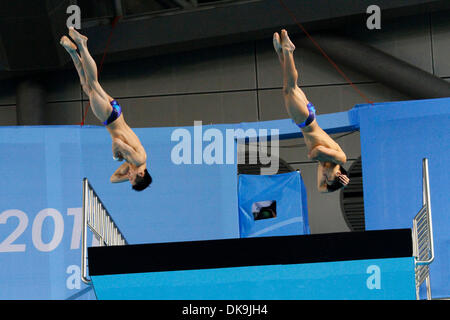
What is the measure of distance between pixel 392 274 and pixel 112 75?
20.3ft

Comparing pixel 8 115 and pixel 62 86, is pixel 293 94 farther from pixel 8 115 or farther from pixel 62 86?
pixel 8 115

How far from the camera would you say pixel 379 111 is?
275 inches

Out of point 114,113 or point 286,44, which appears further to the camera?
point 114,113

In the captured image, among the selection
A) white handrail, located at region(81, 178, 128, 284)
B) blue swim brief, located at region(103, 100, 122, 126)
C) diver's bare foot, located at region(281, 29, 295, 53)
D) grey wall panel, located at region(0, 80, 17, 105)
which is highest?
grey wall panel, located at region(0, 80, 17, 105)

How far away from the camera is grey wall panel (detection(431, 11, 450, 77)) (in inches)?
372

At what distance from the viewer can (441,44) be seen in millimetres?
9445

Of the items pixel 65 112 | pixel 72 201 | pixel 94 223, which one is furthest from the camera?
pixel 65 112

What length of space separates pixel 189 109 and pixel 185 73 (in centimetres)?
56

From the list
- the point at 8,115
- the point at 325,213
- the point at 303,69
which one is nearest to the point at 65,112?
the point at 8,115

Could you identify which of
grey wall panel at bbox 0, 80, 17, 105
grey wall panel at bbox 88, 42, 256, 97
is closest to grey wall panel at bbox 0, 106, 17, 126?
grey wall panel at bbox 0, 80, 17, 105

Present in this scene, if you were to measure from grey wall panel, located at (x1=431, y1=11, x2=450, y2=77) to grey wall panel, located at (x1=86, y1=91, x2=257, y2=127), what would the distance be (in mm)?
2639

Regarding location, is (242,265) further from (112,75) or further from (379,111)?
(112,75)

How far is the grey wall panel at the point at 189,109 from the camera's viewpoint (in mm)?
9648

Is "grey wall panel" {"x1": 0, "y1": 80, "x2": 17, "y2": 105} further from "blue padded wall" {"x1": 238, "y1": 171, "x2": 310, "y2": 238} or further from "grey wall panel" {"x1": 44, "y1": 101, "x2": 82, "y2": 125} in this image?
"blue padded wall" {"x1": 238, "y1": 171, "x2": 310, "y2": 238}
